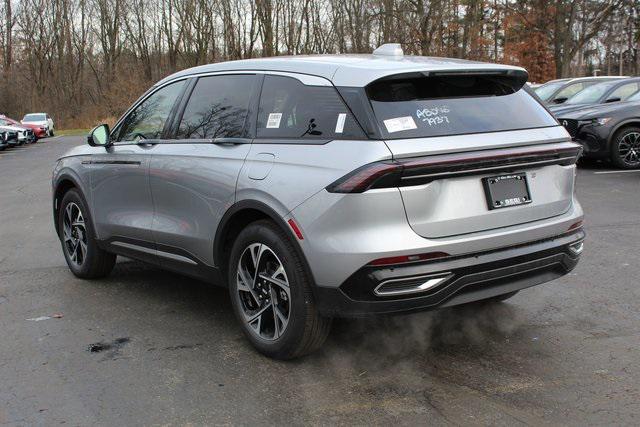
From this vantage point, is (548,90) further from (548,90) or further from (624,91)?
(624,91)

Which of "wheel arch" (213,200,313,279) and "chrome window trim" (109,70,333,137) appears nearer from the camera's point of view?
"wheel arch" (213,200,313,279)

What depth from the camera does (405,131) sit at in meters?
3.49

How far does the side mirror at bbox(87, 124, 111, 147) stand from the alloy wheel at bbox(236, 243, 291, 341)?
210 cm

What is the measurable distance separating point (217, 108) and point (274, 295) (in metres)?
1.40

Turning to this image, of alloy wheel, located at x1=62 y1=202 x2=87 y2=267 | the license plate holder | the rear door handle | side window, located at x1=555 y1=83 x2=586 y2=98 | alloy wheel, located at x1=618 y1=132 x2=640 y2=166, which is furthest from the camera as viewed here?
side window, located at x1=555 y1=83 x2=586 y2=98

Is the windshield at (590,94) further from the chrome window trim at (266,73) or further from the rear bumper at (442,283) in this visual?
the rear bumper at (442,283)

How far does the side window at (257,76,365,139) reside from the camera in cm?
360

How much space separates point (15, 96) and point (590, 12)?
153 feet

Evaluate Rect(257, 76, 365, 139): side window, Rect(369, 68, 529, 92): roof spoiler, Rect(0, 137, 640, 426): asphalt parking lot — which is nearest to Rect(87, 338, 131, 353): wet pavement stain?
Rect(0, 137, 640, 426): asphalt parking lot

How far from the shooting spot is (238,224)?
4141 mm

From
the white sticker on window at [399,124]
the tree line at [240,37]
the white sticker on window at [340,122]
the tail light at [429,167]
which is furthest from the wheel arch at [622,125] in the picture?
the tree line at [240,37]

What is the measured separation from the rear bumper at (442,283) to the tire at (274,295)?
0.53 ft

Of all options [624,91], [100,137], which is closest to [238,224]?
[100,137]

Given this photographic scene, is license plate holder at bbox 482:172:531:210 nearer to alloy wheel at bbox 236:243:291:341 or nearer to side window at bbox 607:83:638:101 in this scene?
alloy wheel at bbox 236:243:291:341
